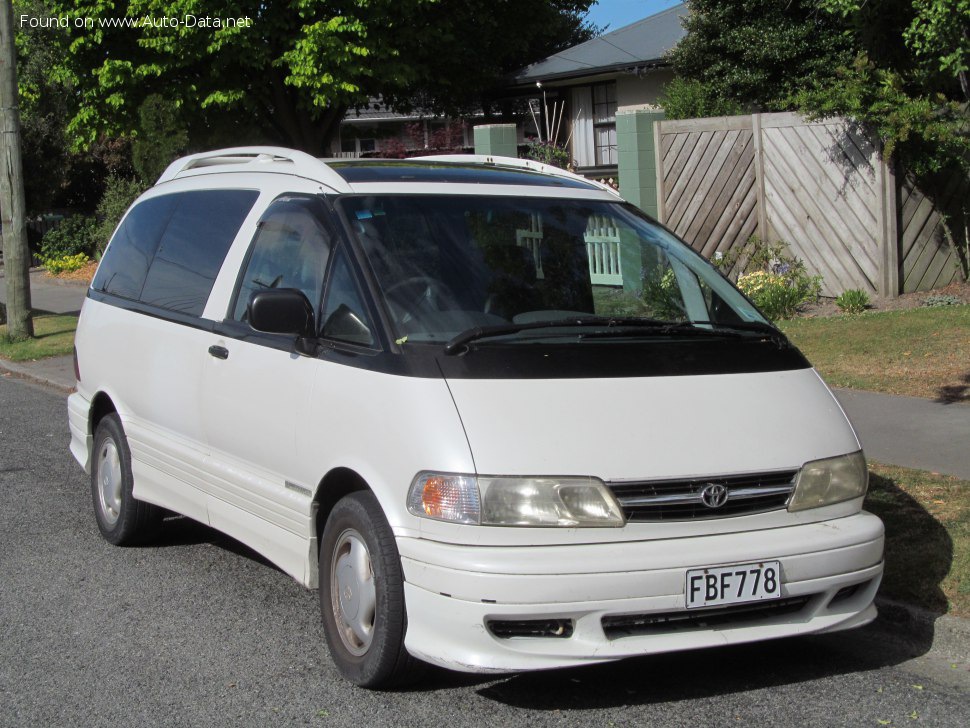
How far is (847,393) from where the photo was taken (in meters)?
9.57

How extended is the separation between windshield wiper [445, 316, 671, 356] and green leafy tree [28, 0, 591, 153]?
65.5ft

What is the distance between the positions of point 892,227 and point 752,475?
9149mm

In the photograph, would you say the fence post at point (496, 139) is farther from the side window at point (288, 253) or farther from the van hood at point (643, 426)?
the van hood at point (643, 426)

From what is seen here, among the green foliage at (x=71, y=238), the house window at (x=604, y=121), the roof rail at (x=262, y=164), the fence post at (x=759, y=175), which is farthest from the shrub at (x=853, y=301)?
the green foliage at (x=71, y=238)

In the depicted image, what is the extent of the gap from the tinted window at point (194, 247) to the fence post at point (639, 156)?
10.2 metres

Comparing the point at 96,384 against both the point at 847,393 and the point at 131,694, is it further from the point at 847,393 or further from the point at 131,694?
the point at 847,393

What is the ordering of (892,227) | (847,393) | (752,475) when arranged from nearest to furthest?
(752,475)
(847,393)
(892,227)

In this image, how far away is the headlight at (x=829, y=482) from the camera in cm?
441

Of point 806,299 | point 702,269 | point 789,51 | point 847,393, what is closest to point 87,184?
point 789,51

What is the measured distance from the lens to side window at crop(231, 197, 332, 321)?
5.16m

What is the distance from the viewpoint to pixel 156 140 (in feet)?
80.0

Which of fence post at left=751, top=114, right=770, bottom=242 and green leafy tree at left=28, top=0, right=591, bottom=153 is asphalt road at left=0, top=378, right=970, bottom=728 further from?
green leafy tree at left=28, top=0, right=591, bottom=153

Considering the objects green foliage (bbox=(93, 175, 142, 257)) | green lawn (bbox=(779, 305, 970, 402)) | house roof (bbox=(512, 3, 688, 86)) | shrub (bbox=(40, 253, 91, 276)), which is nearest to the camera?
green lawn (bbox=(779, 305, 970, 402))

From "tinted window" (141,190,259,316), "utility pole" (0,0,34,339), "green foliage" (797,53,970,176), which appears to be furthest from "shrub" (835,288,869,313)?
"utility pole" (0,0,34,339)
